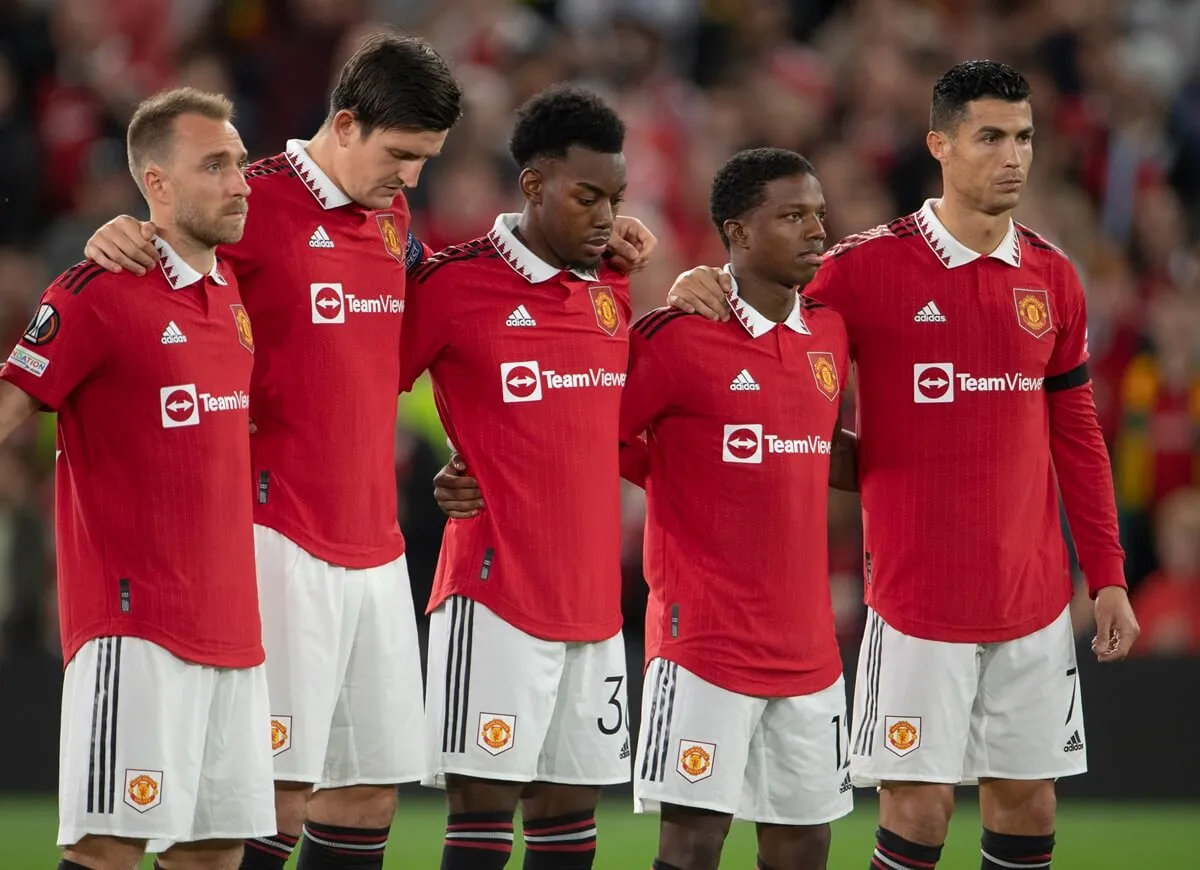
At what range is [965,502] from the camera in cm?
593

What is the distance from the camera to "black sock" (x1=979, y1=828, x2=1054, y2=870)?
6.03 m

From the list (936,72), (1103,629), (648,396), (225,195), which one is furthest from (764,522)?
(936,72)

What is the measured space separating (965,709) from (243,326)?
2452 millimetres

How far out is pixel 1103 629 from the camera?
6.10 metres

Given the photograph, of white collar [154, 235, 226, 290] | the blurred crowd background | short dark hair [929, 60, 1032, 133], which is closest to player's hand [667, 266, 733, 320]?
short dark hair [929, 60, 1032, 133]

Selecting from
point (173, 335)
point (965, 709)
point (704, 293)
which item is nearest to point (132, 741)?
point (173, 335)

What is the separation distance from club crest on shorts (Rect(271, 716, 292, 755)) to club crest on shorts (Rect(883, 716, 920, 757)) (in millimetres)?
1801

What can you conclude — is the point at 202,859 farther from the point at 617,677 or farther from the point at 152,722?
the point at 617,677

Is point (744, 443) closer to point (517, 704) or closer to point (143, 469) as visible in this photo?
point (517, 704)

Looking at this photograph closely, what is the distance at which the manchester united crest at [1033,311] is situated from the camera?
6.00m

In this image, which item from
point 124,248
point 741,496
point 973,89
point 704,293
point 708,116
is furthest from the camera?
point 708,116

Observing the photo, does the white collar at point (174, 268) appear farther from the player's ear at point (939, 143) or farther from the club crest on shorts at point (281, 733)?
the player's ear at point (939, 143)

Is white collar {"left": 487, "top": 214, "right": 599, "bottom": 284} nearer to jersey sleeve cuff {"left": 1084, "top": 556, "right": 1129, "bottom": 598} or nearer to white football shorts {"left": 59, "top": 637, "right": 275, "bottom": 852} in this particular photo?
white football shorts {"left": 59, "top": 637, "right": 275, "bottom": 852}

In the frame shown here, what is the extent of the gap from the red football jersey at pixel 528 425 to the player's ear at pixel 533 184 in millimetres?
136
